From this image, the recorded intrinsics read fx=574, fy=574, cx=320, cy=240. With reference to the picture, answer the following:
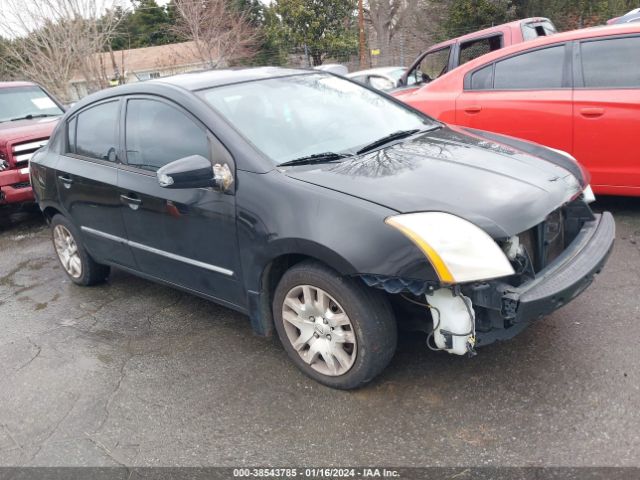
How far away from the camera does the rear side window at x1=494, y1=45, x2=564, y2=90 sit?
16.6ft

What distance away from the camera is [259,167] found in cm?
307

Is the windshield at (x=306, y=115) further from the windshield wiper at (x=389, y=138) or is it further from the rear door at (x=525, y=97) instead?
the rear door at (x=525, y=97)

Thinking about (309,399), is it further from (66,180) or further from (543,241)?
(66,180)

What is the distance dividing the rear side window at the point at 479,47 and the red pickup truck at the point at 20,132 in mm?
5264

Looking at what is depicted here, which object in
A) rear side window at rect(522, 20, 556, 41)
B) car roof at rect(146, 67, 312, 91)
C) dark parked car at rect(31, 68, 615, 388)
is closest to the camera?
dark parked car at rect(31, 68, 615, 388)

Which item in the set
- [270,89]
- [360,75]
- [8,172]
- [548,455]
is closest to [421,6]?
[360,75]

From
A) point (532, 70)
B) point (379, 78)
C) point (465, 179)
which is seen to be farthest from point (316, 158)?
point (379, 78)

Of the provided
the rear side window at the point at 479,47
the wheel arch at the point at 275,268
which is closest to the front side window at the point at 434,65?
the rear side window at the point at 479,47

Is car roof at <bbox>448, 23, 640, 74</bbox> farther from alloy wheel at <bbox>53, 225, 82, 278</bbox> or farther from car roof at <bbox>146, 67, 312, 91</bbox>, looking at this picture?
alloy wheel at <bbox>53, 225, 82, 278</bbox>

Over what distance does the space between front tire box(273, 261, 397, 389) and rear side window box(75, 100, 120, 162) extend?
5.94 ft

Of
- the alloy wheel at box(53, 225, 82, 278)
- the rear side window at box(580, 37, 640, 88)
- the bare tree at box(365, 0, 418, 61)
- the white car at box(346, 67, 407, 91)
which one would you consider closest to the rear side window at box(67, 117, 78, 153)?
the alloy wheel at box(53, 225, 82, 278)

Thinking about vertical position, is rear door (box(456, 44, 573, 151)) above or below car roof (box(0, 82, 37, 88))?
below

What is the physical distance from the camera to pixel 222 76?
3.81 m

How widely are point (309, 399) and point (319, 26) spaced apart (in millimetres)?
27133
